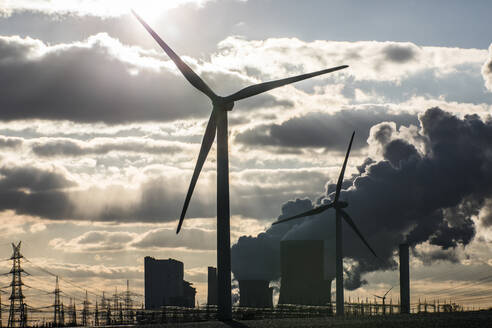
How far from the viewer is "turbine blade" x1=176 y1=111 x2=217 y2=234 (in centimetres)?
9488

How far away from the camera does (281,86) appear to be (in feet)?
343

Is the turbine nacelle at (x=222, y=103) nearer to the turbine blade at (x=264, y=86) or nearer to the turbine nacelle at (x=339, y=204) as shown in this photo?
the turbine blade at (x=264, y=86)

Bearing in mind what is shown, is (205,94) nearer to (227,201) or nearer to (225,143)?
(225,143)

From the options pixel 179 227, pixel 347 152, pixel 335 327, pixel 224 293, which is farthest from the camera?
pixel 347 152

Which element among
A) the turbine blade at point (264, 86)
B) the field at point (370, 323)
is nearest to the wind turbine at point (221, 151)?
the turbine blade at point (264, 86)

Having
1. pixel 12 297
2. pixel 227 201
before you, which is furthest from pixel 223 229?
pixel 12 297

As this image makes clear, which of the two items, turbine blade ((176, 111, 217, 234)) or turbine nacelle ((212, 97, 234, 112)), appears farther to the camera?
turbine nacelle ((212, 97, 234, 112))

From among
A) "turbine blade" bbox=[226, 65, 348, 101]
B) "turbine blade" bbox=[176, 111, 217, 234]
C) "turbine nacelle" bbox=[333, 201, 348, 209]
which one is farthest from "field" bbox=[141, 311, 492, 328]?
"turbine nacelle" bbox=[333, 201, 348, 209]

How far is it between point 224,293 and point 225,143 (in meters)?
17.9

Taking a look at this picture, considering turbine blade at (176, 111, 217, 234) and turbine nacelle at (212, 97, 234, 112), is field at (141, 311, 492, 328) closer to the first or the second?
turbine blade at (176, 111, 217, 234)

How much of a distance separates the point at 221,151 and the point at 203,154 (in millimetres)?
7383

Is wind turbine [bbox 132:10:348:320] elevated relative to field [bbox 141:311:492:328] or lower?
elevated

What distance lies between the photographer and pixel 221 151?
92250mm

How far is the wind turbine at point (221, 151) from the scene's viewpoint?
288ft
